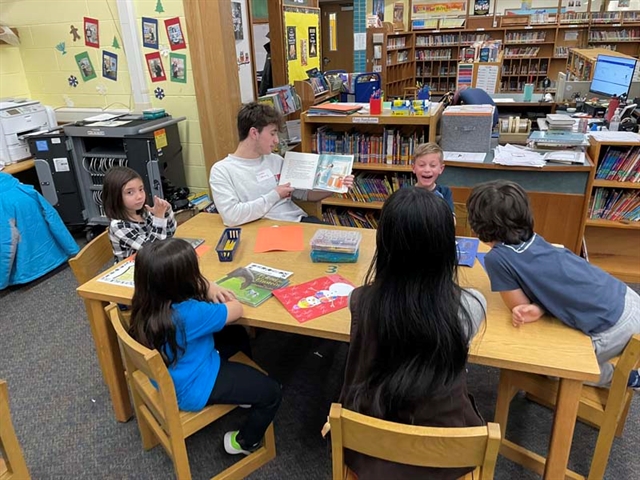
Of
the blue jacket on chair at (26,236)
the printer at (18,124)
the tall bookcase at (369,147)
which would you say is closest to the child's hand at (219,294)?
the tall bookcase at (369,147)

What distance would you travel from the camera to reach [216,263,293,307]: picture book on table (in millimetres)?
1648

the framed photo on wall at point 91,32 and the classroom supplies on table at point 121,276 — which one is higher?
the framed photo on wall at point 91,32

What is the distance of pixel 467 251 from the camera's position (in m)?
1.92

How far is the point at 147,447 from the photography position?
6.32 ft

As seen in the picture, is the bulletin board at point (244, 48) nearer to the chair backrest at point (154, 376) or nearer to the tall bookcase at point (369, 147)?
the tall bookcase at point (369, 147)

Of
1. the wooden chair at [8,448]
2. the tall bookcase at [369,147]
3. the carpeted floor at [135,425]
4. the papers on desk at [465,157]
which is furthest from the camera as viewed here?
the tall bookcase at [369,147]

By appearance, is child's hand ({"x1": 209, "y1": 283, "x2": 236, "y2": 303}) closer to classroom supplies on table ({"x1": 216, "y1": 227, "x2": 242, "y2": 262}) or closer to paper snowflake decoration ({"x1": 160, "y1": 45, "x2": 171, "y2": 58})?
classroom supplies on table ({"x1": 216, "y1": 227, "x2": 242, "y2": 262})

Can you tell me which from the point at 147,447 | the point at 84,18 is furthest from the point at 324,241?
the point at 84,18

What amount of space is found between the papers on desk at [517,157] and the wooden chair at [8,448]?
263 cm

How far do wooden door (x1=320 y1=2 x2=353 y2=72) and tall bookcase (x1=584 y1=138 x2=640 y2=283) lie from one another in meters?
6.67

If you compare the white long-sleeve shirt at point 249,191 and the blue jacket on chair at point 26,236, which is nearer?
the white long-sleeve shirt at point 249,191

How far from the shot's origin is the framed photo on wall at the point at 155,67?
364 centimetres

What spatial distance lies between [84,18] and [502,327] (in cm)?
383

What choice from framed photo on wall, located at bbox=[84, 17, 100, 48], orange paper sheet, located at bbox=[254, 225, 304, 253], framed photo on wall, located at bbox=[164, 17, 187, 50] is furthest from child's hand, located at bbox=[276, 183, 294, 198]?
framed photo on wall, located at bbox=[84, 17, 100, 48]
